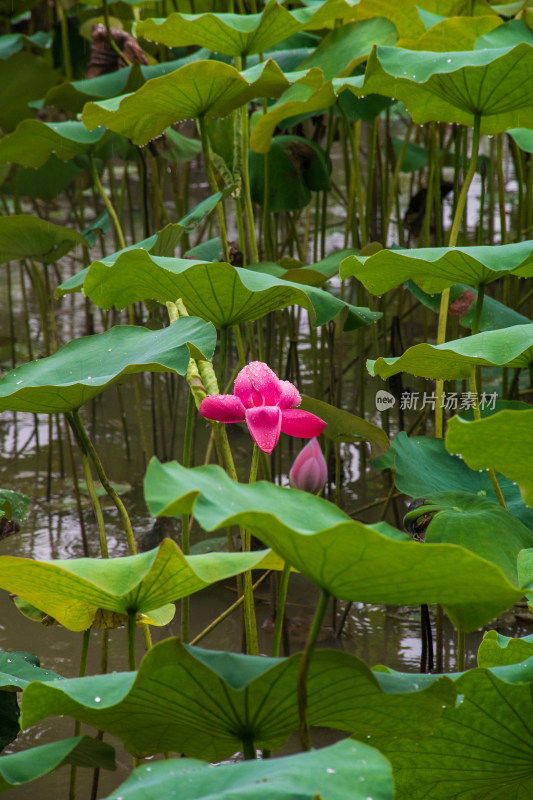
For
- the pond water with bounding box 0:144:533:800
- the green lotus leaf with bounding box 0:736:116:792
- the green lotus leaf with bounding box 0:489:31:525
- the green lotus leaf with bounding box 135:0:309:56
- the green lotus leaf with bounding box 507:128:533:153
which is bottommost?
the pond water with bounding box 0:144:533:800

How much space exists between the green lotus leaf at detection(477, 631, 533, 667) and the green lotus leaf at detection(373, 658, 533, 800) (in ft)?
0.25

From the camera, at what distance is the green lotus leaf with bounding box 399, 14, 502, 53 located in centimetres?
130

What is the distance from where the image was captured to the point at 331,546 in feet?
1.65

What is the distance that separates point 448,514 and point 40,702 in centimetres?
52

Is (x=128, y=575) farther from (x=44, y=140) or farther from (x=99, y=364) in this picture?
(x=44, y=140)

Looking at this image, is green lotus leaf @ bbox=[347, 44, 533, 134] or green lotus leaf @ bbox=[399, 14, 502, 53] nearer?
green lotus leaf @ bbox=[347, 44, 533, 134]

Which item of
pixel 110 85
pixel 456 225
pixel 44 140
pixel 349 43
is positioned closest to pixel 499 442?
pixel 456 225

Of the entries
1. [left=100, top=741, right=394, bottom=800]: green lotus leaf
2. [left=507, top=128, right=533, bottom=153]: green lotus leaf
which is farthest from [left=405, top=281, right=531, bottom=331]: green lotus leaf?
[left=100, top=741, right=394, bottom=800]: green lotus leaf

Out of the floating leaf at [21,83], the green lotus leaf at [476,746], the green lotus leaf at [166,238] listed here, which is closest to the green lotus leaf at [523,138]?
the green lotus leaf at [166,238]

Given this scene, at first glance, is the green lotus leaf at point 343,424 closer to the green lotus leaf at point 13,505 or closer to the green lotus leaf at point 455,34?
the green lotus leaf at point 13,505

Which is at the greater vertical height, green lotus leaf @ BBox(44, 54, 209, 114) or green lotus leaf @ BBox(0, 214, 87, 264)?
green lotus leaf @ BBox(44, 54, 209, 114)

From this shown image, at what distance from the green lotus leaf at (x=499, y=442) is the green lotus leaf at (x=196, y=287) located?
0.96ft

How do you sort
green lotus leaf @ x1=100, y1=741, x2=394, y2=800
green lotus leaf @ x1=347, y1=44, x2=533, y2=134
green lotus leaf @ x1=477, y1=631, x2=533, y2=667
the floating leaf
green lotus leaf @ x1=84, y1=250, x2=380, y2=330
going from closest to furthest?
green lotus leaf @ x1=100, y1=741, x2=394, y2=800, green lotus leaf @ x1=477, y1=631, x2=533, y2=667, green lotus leaf @ x1=84, y1=250, x2=380, y2=330, green lotus leaf @ x1=347, y1=44, x2=533, y2=134, the floating leaf

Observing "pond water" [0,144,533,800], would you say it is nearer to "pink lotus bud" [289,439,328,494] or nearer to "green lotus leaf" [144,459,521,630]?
"pink lotus bud" [289,439,328,494]
